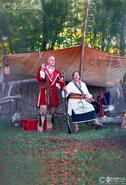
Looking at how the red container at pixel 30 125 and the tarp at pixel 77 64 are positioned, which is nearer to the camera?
the red container at pixel 30 125

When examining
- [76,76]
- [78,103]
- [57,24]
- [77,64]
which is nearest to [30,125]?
[78,103]

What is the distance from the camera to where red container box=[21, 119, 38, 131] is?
575 cm

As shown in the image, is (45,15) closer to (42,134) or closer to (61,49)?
(61,49)

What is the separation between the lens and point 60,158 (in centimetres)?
426

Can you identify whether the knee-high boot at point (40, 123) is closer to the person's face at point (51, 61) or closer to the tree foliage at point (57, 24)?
→ the person's face at point (51, 61)

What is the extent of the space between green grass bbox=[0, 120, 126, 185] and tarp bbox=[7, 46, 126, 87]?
132 centimetres

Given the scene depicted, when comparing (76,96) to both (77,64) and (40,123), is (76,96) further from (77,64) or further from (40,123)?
(77,64)

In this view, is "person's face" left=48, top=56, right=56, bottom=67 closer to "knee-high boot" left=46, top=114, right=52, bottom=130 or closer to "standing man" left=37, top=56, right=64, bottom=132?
"standing man" left=37, top=56, right=64, bottom=132

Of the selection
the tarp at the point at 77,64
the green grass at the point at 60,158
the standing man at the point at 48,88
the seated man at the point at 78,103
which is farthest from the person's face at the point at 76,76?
the green grass at the point at 60,158

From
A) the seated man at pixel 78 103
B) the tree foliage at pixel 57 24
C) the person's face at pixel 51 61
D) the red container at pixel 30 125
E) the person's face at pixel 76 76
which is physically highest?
the tree foliage at pixel 57 24

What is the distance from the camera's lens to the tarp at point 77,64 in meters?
6.17

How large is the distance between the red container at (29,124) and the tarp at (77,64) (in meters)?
0.72

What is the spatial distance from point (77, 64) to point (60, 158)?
2301mm

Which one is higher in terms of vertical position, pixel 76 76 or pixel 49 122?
pixel 76 76
